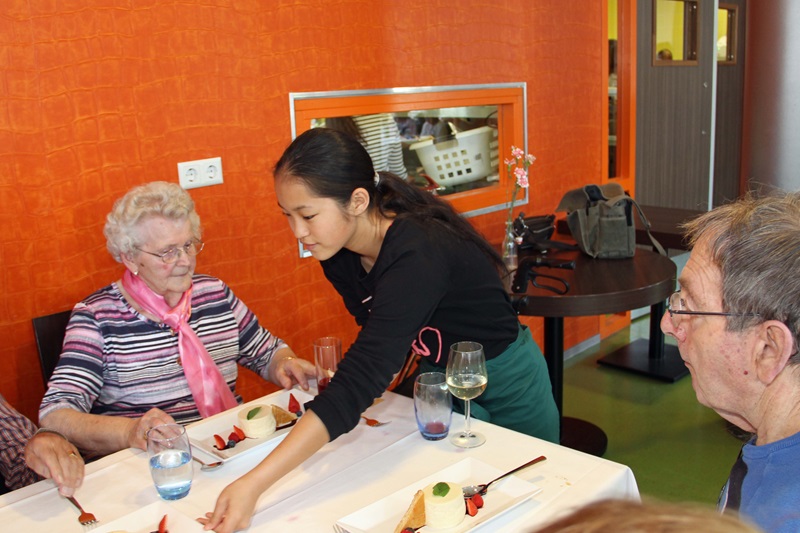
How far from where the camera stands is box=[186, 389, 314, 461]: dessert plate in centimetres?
167

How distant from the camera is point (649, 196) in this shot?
18.4 ft

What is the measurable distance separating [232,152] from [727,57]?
5.68 m

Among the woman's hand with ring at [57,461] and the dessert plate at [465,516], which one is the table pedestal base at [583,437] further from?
the woman's hand with ring at [57,461]

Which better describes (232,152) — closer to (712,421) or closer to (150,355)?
(150,355)

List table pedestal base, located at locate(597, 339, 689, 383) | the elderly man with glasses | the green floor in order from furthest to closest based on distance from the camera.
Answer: table pedestal base, located at locate(597, 339, 689, 383)
the green floor
the elderly man with glasses

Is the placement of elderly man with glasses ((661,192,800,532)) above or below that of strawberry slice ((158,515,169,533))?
above

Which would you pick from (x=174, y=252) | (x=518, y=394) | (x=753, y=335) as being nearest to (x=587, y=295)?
(x=518, y=394)

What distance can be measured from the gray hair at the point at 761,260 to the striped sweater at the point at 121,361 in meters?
1.47

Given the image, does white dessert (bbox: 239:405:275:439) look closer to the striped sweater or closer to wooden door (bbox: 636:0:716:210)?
the striped sweater

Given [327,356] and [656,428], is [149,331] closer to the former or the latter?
[327,356]

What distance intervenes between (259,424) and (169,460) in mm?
284

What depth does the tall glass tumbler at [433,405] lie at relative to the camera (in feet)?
5.38

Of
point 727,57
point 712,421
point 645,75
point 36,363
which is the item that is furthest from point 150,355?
point 727,57

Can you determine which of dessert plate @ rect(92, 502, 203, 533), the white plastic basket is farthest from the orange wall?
dessert plate @ rect(92, 502, 203, 533)
